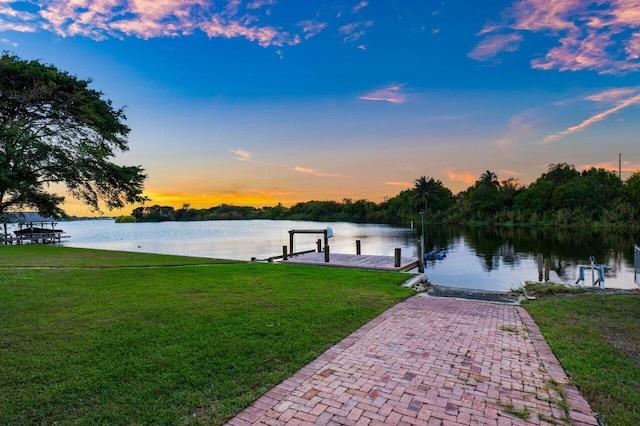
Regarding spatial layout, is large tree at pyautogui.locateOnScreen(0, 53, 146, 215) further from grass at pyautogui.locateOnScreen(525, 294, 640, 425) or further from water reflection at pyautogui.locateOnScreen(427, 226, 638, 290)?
water reflection at pyautogui.locateOnScreen(427, 226, 638, 290)

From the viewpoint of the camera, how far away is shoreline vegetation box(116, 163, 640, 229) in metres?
52.5

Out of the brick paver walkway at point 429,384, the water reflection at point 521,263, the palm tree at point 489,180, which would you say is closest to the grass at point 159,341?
the brick paver walkway at point 429,384

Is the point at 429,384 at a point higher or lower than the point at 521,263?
higher

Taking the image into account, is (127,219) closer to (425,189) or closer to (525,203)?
(425,189)

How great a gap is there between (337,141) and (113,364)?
23.5 meters

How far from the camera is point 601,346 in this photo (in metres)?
5.00

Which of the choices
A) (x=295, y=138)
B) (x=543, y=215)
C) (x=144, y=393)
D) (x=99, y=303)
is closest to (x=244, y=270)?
(x=99, y=303)

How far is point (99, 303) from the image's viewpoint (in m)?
7.30

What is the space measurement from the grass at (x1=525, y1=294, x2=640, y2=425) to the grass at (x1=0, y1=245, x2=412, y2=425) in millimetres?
3124

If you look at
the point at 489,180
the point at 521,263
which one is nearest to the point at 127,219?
the point at 489,180

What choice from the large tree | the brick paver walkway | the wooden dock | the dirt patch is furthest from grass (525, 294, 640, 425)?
the large tree

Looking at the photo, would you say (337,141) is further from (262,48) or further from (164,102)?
(164,102)

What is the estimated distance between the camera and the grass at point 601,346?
348 centimetres

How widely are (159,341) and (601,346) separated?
6.68 m
